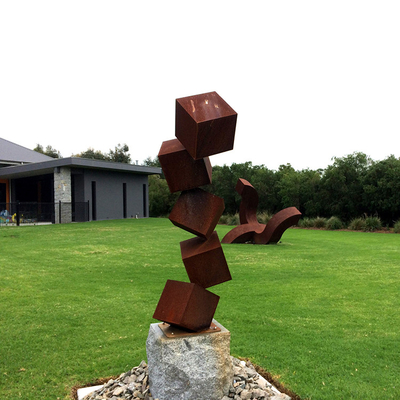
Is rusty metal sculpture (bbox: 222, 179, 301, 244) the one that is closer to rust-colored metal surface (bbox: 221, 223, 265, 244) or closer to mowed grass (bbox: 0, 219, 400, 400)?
rust-colored metal surface (bbox: 221, 223, 265, 244)

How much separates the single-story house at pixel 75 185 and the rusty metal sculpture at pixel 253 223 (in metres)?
12.7

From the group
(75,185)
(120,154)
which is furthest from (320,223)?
(120,154)

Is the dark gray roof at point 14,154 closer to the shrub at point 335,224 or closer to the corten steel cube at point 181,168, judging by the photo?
the shrub at point 335,224

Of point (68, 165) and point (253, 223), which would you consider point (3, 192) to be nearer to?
point (68, 165)

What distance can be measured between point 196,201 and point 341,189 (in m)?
23.0

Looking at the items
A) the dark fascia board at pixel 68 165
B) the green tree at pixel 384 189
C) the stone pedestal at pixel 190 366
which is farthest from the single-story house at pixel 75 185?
the stone pedestal at pixel 190 366

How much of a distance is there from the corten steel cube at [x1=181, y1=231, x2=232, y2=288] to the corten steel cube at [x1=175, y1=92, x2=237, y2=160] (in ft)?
2.64

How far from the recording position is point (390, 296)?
6.34 meters

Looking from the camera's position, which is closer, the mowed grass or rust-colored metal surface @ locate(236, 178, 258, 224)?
the mowed grass

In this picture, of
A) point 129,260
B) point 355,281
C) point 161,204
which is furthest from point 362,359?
point 161,204

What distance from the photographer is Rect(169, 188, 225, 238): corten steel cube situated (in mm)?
3426

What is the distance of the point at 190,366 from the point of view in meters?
3.12

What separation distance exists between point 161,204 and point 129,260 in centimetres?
2786

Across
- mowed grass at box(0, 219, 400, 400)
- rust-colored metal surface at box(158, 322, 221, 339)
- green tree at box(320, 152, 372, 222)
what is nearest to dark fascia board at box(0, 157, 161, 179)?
green tree at box(320, 152, 372, 222)
